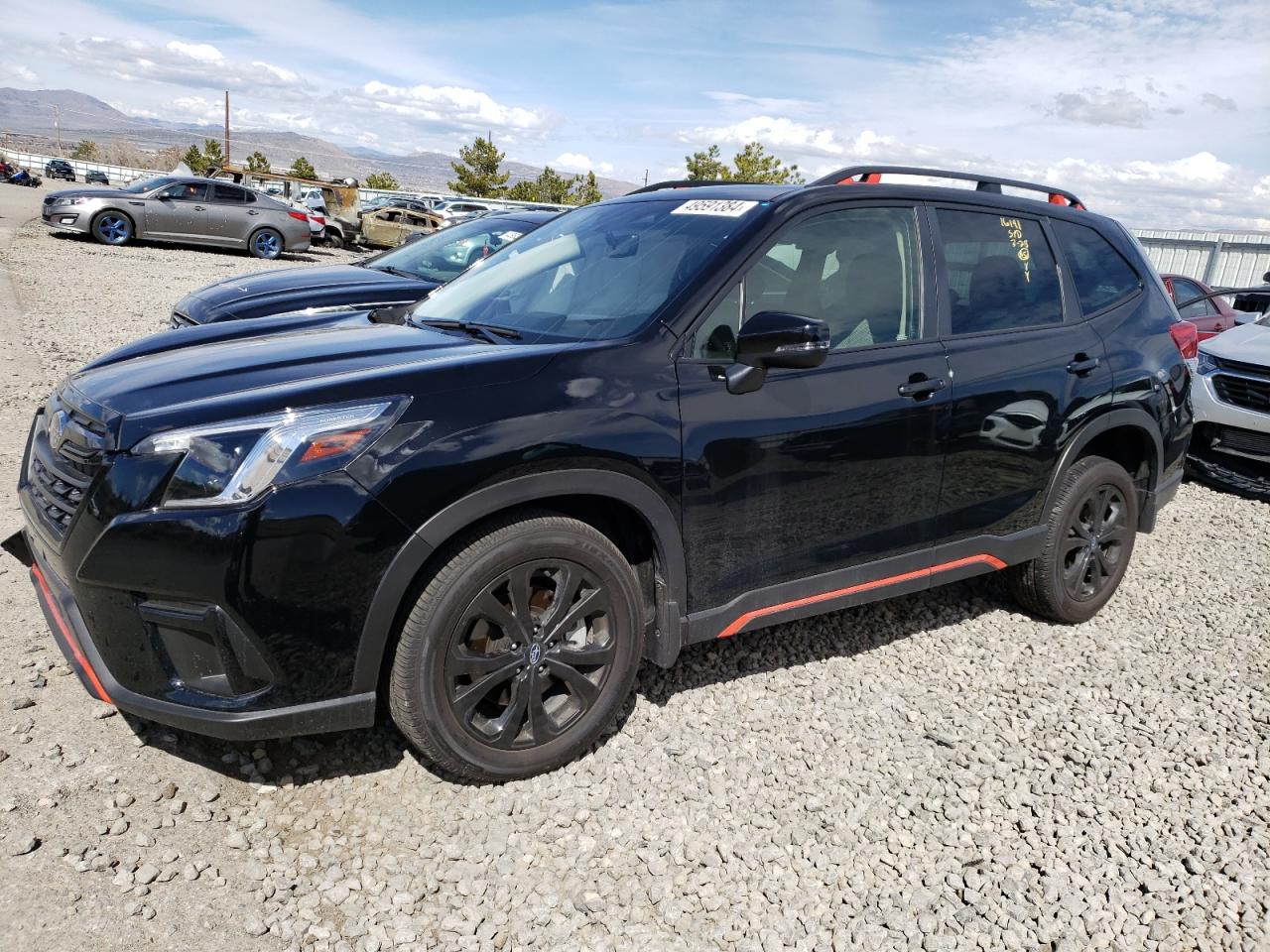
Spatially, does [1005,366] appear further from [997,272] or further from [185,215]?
[185,215]

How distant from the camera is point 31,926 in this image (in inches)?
91.7

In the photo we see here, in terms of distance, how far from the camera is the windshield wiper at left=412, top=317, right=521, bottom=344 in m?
3.36

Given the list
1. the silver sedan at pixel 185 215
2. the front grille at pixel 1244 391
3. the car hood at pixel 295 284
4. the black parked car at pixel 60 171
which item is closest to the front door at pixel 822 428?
the car hood at pixel 295 284

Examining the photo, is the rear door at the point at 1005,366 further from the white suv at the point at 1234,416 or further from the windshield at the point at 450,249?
the windshield at the point at 450,249

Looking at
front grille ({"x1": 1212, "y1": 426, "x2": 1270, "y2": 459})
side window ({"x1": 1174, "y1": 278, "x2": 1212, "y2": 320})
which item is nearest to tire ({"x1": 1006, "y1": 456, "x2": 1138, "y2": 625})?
front grille ({"x1": 1212, "y1": 426, "x2": 1270, "y2": 459})

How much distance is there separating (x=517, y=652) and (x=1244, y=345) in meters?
7.26

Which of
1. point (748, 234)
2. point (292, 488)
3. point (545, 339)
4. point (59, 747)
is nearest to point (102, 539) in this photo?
point (292, 488)

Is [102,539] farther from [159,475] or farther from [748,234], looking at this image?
[748,234]

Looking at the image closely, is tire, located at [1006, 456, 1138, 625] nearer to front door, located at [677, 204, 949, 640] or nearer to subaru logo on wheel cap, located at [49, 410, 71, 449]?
front door, located at [677, 204, 949, 640]

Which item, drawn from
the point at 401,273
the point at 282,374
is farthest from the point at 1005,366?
the point at 401,273

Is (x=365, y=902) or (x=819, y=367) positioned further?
(x=819, y=367)

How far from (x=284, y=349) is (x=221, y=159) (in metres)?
74.3

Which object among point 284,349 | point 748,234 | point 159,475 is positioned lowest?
point 159,475

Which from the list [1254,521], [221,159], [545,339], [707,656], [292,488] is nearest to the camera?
[292,488]
